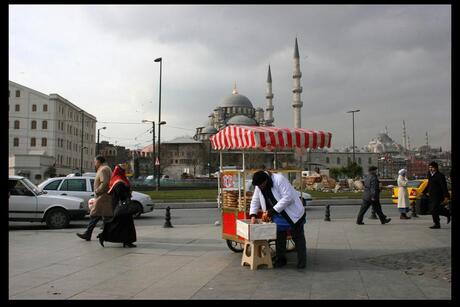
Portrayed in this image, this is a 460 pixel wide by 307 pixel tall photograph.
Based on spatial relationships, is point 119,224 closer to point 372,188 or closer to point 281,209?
point 281,209

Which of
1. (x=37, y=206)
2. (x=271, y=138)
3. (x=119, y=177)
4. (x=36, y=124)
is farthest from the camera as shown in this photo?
(x=36, y=124)

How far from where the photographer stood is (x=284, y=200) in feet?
22.7

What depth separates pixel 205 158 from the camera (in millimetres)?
92000

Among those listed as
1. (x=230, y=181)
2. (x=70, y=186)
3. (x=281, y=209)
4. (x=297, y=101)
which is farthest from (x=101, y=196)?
(x=297, y=101)

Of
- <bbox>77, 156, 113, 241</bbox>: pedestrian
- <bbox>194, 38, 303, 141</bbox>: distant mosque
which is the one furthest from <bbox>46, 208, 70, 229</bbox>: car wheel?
<bbox>194, 38, 303, 141</bbox>: distant mosque

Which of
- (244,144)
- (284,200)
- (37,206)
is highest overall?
(244,144)

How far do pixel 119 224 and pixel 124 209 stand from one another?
332 millimetres

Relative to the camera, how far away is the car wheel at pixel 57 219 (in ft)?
44.8

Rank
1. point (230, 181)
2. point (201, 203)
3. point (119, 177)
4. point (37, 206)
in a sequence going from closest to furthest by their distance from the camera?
point (230, 181)
point (119, 177)
point (37, 206)
point (201, 203)

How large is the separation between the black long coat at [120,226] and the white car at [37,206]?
4761 mm

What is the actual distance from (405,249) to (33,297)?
6.84 m

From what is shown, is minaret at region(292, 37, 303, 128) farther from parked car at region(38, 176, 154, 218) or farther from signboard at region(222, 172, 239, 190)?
signboard at region(222, 172, 239, 190)

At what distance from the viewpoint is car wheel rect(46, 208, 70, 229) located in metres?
13.7
